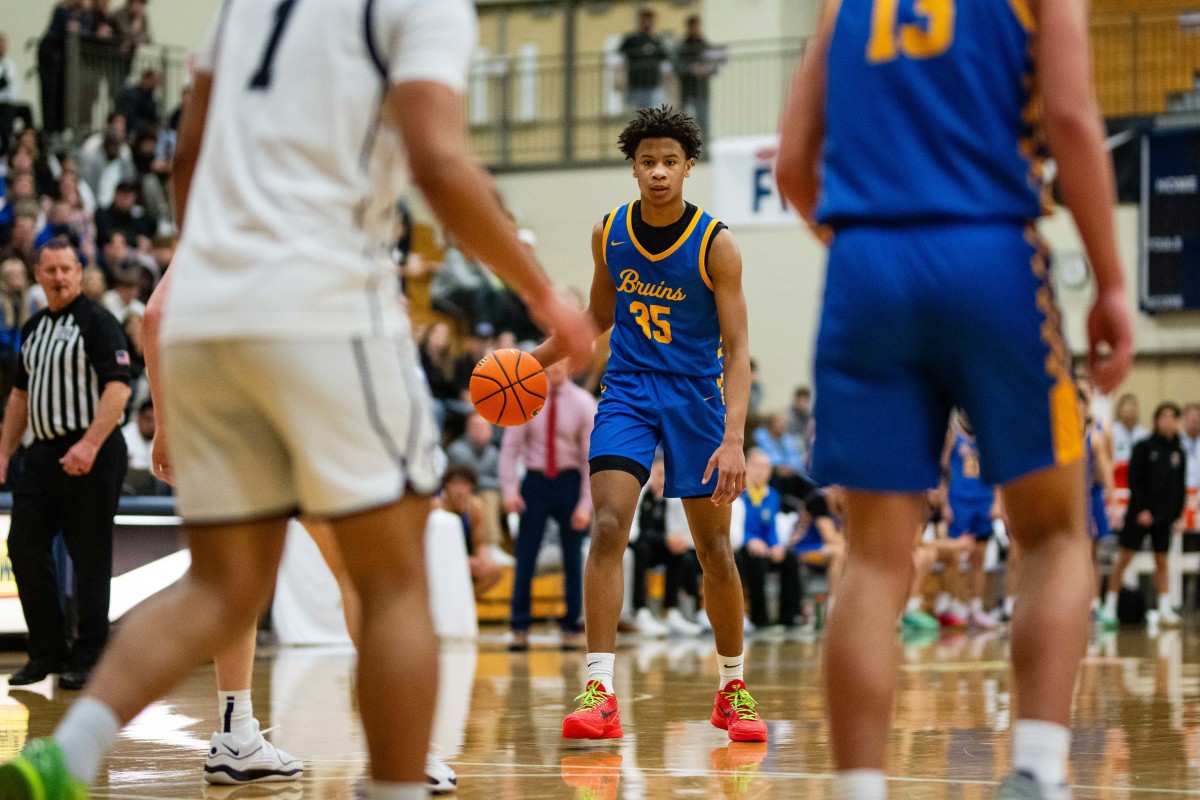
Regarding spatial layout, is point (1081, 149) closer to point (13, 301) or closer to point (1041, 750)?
point (1041, 750)

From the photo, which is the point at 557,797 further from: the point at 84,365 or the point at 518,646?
the point at 518,646

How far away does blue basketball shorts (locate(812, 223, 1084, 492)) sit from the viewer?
11.0 feet

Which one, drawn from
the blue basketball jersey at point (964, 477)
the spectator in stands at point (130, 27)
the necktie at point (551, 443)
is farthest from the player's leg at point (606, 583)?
the spectator in stands at point (130, 27)

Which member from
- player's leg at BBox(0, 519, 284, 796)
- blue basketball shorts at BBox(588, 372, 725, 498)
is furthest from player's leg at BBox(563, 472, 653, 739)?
player's leg at BBox(0, 519, 284, 796)

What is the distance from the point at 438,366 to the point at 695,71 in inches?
347

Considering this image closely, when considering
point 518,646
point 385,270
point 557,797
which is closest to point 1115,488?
point 518,646

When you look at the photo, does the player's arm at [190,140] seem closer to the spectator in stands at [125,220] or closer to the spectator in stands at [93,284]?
the spectator in stands at [93,284]

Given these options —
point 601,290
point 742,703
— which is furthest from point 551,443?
point 742,703

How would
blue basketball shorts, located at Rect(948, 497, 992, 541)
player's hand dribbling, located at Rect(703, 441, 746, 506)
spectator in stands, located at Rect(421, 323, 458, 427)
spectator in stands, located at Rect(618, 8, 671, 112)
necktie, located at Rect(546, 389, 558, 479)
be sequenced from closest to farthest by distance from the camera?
player's hand dribbling, located at Rect(703, 441, 746, 506) < necktie, located at Rect(546, 389, 558, 479) < blue basketball shorts, located at Rect(948, 497, 992, 541) < spectator in stands, located at Rect(421, 323, 458, 427) < spectator in stands, located at Rect(618, 8, 671, 112)

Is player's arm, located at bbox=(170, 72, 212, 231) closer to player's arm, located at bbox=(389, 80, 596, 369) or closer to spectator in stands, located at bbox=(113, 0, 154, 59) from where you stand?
player's arm, located at bbox=(389, 80, 596, 369)

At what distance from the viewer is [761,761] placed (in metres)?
5.73

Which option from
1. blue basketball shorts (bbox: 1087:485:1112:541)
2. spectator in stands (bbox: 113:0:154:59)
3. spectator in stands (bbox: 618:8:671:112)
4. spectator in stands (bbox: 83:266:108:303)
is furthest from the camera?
spectator in stands (bbox: 618:8:671:112)

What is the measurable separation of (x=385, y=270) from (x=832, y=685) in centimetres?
128

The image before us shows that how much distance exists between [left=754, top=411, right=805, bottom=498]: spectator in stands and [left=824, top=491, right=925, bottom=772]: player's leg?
14.4 meters
